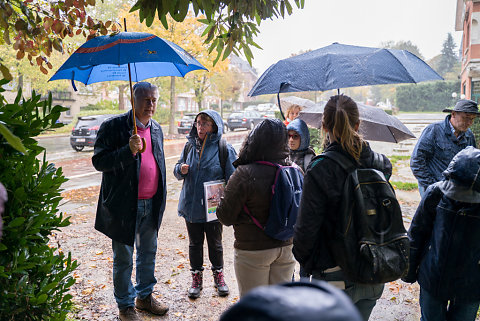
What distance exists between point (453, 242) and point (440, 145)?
8.65 ft

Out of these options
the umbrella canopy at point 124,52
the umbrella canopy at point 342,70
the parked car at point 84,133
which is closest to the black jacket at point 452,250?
the umbrella canopy at point 342,70

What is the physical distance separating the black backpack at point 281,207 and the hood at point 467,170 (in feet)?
3.55

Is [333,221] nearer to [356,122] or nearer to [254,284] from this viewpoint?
[356,122]

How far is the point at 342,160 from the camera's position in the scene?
2322 mm

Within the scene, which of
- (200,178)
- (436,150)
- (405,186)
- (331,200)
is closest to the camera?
(331,200)

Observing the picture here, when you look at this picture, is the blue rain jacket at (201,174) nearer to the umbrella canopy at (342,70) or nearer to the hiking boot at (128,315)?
the umbrella canopy at (342,70)

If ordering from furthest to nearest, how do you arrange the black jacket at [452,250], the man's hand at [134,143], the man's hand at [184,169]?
the man's hand at [184,169] → the man's hand at [134,143] → the black jacket at [452,250]

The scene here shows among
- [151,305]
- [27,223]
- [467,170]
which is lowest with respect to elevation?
[151,305]

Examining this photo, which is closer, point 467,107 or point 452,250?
point 452,250

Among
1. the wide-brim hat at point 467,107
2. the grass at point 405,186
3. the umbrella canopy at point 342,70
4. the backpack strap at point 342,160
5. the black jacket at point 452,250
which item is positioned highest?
the umbrella canopy at point 342,70

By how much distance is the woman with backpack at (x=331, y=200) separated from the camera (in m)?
2.31

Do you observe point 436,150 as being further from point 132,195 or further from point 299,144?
point 132,195

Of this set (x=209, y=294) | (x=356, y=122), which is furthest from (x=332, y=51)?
(x=209, y=294)

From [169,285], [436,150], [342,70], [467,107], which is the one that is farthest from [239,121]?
[342,70]
